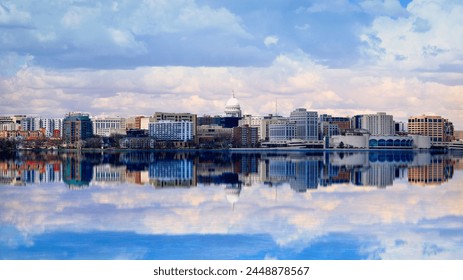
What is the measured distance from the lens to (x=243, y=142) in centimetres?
2448

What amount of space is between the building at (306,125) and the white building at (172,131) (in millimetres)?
4404

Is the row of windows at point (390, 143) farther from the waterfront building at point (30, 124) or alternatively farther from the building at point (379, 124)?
the waterfront building at point (30, 124)

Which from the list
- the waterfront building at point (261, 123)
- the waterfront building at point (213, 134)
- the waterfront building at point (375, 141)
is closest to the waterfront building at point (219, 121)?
the waterfront building at point (261, 123)

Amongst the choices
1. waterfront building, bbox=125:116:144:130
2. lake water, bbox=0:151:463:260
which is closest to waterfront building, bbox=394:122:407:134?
waterfront building, bbox=125:116:144:130

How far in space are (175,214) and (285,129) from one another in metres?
22.9

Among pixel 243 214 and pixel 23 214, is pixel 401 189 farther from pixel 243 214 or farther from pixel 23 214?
pixel 23 214

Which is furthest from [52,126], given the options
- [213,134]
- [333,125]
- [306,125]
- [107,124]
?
[333,125]

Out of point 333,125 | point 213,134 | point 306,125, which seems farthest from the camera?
point 333,125

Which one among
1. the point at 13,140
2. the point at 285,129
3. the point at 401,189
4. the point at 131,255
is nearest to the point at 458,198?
the point at 401,189

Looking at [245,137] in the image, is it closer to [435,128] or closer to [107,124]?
[435,128]

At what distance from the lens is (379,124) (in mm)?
25672

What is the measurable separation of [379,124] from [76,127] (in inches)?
425

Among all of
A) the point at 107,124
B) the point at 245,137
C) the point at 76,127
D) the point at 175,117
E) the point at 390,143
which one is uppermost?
the point at 175,117

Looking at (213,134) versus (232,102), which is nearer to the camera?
(213,134)
